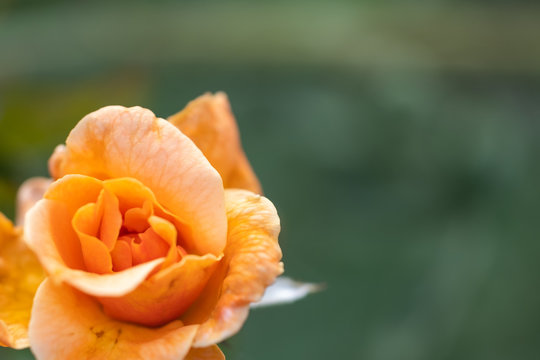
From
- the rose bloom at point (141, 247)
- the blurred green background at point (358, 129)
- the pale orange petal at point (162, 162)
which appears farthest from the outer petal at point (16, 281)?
the blurred green background at point (358, 129)

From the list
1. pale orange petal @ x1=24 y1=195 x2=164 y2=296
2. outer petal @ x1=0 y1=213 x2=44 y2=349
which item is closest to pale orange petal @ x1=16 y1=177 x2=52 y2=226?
outer petal @ x1=0 y1=213 x2=44 y2=349

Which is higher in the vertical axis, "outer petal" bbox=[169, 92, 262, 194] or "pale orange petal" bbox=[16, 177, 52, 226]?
"outer petal" bbox=[169, 92, 262, 194]

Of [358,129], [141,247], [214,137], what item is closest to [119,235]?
[141,247]

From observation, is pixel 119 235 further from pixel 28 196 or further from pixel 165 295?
pixel 28 196

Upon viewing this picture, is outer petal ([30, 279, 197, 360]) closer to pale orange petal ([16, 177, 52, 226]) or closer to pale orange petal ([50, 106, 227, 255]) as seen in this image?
pale orange petal ([50, 106, 227, 255])

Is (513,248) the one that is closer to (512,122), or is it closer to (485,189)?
(485,189)

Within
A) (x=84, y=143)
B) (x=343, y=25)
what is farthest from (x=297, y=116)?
(x=84, y=143)
